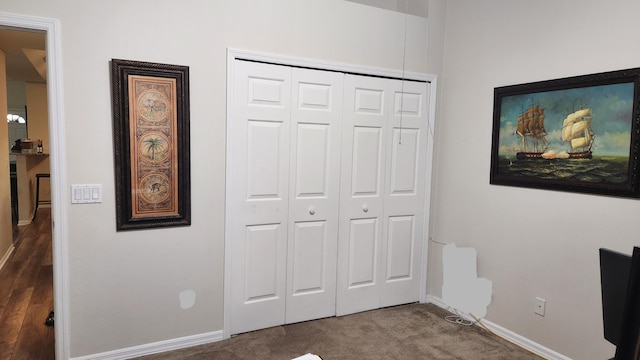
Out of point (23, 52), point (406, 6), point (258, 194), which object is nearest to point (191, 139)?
point (258, 194)

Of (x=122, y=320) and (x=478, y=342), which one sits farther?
(x=478, y=342)

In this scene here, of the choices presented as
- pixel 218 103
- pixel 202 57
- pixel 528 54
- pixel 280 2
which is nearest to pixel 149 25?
pixel 202 57

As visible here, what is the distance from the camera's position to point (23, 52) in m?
4.91

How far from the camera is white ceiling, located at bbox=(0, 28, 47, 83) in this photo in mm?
3846

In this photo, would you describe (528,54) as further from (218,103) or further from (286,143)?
(218,103)

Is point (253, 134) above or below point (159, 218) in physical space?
above

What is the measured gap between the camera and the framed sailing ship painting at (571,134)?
218 centimetres

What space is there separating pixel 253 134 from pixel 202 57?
60 cm

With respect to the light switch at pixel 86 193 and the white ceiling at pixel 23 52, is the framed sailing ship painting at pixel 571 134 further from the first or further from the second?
the white ceiling at pixel 23 52

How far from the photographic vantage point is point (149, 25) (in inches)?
93.4

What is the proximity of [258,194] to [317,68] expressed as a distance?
104cm

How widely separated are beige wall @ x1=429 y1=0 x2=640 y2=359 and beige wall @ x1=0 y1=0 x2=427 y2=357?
1127 millimetres

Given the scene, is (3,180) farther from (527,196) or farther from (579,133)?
(579,133)

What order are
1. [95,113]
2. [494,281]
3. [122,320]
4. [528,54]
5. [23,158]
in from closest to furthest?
[95,113] < [122,320] < [528,54] < [494,281] < [23,158]
